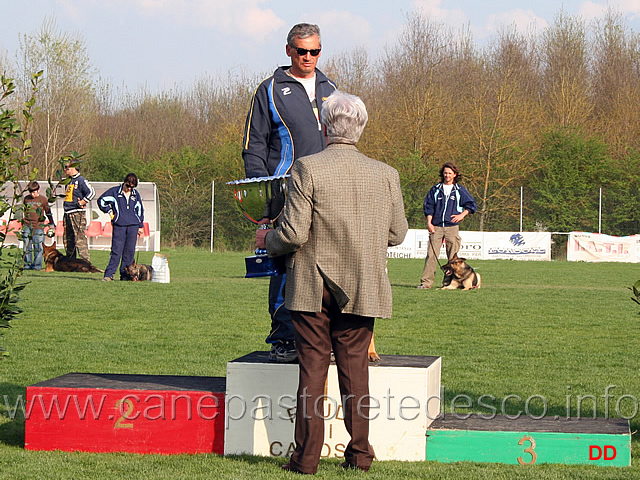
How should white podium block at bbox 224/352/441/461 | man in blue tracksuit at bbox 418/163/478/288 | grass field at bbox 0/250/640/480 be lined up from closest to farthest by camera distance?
grass field at bbox 0/250/640/480
white podium block at bbox 224/352/441/461
man in blue tracksuit at bbox 418/163/478/288

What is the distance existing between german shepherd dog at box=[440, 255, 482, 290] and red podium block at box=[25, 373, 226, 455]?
10.5 m

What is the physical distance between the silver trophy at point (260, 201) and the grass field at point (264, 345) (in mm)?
987

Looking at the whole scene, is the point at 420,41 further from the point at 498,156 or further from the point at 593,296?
the point at 593,296

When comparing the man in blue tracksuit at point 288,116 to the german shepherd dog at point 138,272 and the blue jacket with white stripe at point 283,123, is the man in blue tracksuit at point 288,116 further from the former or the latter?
the german shepherd dog at point 138,272

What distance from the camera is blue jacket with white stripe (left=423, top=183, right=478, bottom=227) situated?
1392cm

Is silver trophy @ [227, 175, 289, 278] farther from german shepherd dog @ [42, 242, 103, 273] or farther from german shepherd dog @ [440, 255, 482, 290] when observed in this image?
german shepherd dog @ [42, 242, 103, 273]

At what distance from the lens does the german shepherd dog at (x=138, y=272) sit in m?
15.4

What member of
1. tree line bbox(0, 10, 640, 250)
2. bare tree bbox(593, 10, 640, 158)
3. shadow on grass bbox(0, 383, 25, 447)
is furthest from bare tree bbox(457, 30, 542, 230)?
shadow on grass bbox(0, 383, 25, 447)

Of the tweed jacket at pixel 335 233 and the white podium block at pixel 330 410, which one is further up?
the tweed jacket at pixel 335 233

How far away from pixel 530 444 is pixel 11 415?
3113 mm

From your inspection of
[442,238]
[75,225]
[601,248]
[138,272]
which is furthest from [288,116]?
[601,248]

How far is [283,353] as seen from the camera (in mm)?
4660

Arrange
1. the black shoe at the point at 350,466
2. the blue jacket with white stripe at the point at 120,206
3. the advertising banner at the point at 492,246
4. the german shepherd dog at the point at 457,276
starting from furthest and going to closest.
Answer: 1. the advertising banner at the point at 492,246
2. the blue jacket with white stripe at the point at 120,206
3. the german shepherd dog at the point at 457,276
4. the black shoe at the point at 350,466

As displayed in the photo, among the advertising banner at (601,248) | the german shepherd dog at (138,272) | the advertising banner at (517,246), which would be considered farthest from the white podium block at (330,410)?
the advertising banner at (601,248)
